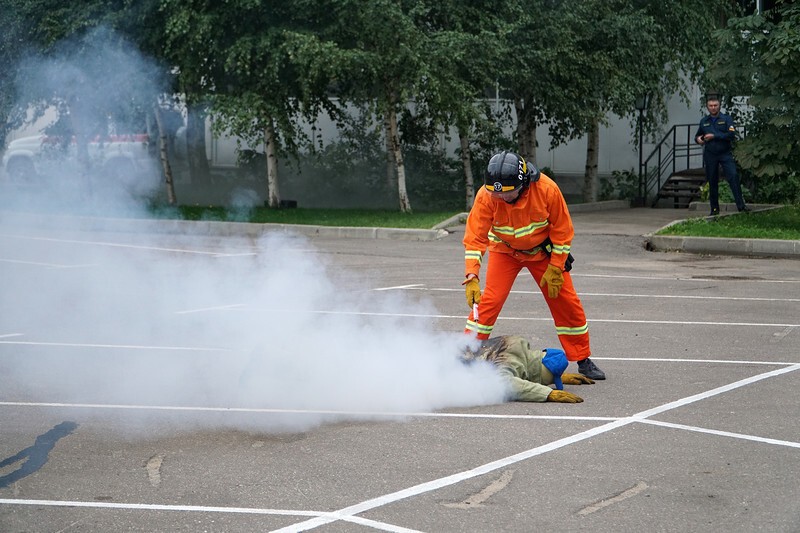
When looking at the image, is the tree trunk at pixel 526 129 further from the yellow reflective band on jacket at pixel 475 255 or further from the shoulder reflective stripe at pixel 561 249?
the shoulder reflective stripe at pixel 561 249

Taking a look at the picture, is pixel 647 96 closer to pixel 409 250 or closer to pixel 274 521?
pixel 409 250

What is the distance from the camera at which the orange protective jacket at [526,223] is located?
25.5 ft

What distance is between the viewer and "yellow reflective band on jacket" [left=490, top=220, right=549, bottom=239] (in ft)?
25.7

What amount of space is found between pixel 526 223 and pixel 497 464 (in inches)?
93.9

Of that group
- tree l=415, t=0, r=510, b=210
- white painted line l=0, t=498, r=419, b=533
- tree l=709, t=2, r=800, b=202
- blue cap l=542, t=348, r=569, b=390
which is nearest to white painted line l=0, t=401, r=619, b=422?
blue cap l=542, t=348, r=569, b=390

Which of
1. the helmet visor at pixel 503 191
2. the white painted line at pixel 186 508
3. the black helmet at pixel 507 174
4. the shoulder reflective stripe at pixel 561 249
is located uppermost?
the black helmet at pixel 507 174

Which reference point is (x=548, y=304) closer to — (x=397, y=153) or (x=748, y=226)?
(x=748, y=226)

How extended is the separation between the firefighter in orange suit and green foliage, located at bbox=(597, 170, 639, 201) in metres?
18.9

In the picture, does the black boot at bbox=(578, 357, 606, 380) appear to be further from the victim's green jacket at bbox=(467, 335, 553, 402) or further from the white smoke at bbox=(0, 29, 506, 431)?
the white smoke at bbox=(0, 29, 506, 431)

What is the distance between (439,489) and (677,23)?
65.2 feet

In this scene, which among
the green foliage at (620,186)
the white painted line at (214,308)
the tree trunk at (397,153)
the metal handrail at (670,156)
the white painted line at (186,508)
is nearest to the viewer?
the white painted line at (186,508)

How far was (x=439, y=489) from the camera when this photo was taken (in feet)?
18.1

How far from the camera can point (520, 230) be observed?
7.85 meters

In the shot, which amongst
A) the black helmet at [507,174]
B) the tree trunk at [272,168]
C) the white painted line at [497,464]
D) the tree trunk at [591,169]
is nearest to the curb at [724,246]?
the tree trunk at [591,169]
